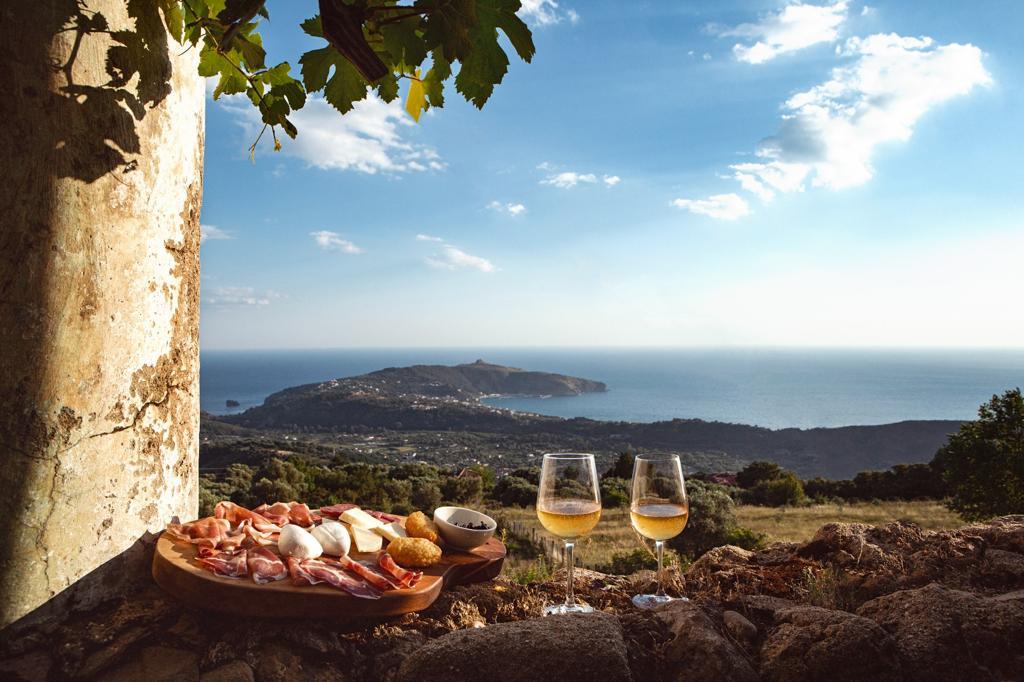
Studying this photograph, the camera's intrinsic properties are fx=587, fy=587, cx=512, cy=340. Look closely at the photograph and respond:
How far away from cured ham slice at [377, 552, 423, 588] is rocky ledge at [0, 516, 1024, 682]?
119 mm

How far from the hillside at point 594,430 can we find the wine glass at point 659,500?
5027 centimetres

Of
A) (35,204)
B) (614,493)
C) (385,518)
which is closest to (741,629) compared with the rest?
(385,518)

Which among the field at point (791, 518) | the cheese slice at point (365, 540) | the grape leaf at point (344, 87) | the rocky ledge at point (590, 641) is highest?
the grape leaf at point (344, 87)

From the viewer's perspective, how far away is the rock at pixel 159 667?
1652 mm

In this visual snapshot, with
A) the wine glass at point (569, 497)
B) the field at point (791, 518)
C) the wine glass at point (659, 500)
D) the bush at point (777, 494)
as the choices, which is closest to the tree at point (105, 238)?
the wine glass at point (569, 497)

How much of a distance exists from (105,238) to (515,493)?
17333 mm

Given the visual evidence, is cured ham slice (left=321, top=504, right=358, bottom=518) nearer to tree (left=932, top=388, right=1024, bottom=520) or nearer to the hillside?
tree (left=932, top=388, right=1024, bottom=520)

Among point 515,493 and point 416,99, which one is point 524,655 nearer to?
point 416,99

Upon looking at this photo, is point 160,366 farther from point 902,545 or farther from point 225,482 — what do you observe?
point 225,482

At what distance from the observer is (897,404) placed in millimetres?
147875

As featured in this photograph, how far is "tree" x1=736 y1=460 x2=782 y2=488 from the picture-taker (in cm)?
2567

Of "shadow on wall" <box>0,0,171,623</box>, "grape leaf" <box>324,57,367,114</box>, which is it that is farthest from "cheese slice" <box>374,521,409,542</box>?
"grape leaf" <box>324,57,367,114</box>

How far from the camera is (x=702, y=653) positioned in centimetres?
166

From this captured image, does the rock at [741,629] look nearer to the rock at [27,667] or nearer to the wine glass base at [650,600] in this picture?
the wine glass base at [650,600]
